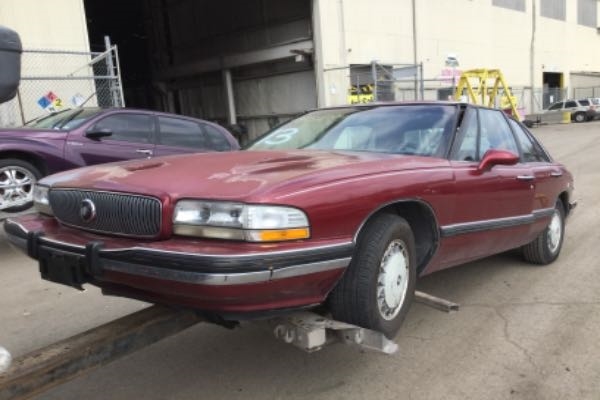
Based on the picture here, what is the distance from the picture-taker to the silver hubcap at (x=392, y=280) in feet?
10.00

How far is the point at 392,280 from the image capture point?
123 inches

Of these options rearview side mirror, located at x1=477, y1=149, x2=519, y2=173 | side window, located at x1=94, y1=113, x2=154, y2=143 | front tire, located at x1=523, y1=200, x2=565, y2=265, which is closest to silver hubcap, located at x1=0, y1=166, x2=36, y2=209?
side window, located at x1=94, y1=113, x2=154, y2=143

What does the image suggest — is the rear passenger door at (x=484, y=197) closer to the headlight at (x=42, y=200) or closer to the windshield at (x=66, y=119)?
the headlight at (x=42, y=200)

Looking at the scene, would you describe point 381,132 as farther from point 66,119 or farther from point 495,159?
point 66,119

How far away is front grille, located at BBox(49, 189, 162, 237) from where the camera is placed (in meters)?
2.66

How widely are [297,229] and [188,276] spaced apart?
0.53 metres

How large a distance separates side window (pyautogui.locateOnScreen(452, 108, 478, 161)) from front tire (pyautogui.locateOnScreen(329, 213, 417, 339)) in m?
0.98

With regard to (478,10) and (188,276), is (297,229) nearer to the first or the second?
(188,276)

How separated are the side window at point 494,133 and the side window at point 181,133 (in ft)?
15.3

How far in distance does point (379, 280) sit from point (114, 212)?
1.39 metres

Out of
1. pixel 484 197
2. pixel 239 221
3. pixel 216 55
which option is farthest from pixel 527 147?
pixel 216 55

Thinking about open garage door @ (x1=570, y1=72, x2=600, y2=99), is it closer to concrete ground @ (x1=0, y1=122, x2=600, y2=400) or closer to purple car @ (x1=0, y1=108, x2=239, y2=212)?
purple car @ (x1=0, y1=108, x2=239, y2=212)

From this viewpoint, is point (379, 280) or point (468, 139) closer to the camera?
point (379, 280)

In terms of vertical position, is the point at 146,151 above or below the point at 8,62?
below
